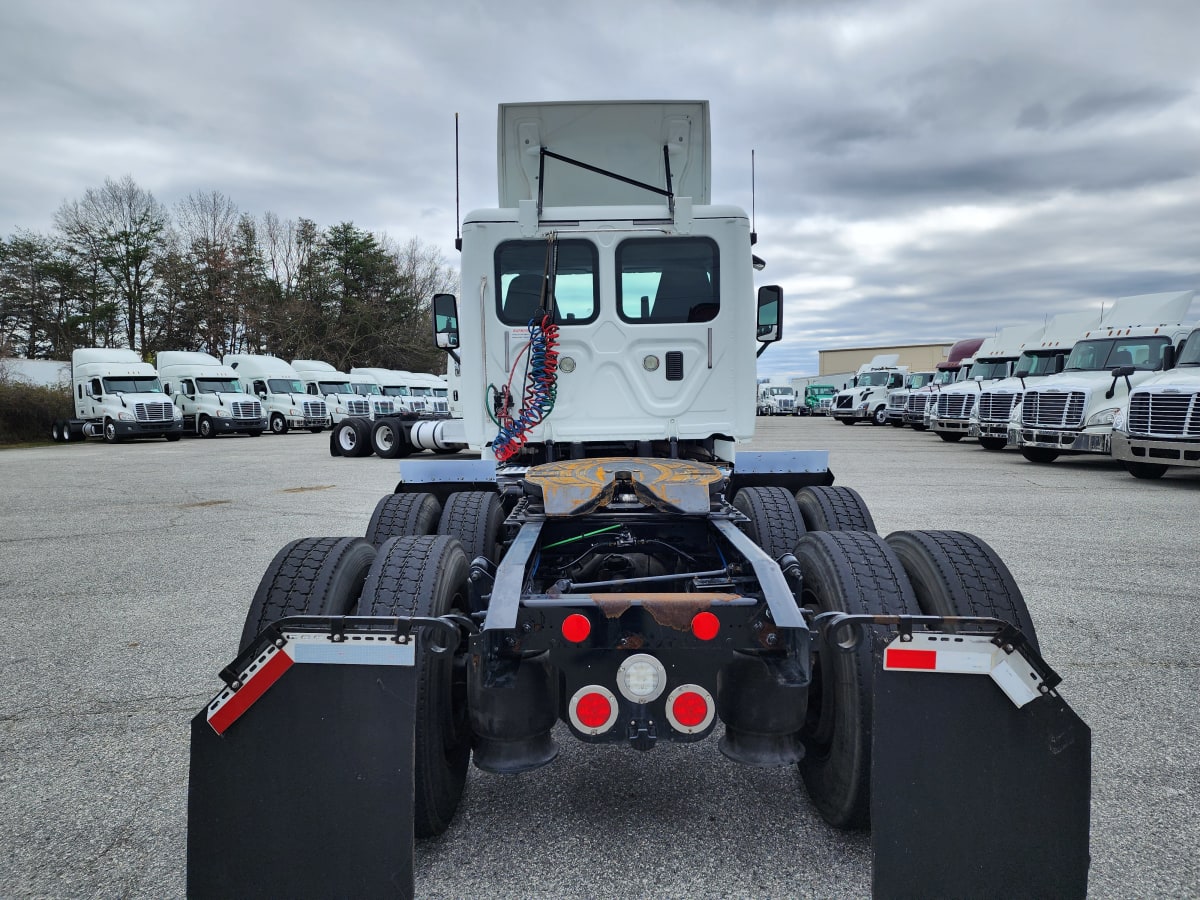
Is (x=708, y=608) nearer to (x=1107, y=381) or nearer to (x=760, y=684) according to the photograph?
(x=760, y=684)

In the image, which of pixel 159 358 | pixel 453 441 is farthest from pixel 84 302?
pixel 453 441

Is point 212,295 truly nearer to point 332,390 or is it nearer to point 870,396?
point 332,390

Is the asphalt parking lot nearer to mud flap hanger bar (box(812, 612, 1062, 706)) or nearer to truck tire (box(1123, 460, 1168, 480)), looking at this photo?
mud flap hanger bar (box(812, 612, 1062, 706))

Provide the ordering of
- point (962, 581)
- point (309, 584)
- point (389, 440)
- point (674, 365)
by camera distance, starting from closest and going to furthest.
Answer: point (962, 581) → point (309, 584) → point (674, 365) → point (389, 440)

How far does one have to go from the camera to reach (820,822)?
8.23ft

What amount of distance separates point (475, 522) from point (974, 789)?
297 cm

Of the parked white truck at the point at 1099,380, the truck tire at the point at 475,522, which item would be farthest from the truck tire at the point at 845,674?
the parked white truck at the point at 1099,380

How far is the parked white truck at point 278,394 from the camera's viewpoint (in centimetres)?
3088

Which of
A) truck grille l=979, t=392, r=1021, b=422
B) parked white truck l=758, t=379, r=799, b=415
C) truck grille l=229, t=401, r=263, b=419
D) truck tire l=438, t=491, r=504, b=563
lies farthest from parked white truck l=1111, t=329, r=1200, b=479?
parked white truck l=758, t=379, r=799, b=415

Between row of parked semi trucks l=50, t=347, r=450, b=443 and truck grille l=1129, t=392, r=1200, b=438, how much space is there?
1669cm

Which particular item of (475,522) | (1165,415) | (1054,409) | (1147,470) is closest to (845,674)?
(475,522)

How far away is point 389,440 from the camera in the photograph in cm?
1773

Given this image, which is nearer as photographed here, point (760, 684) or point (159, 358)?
point (760, 684)

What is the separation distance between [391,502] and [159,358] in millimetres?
30383
